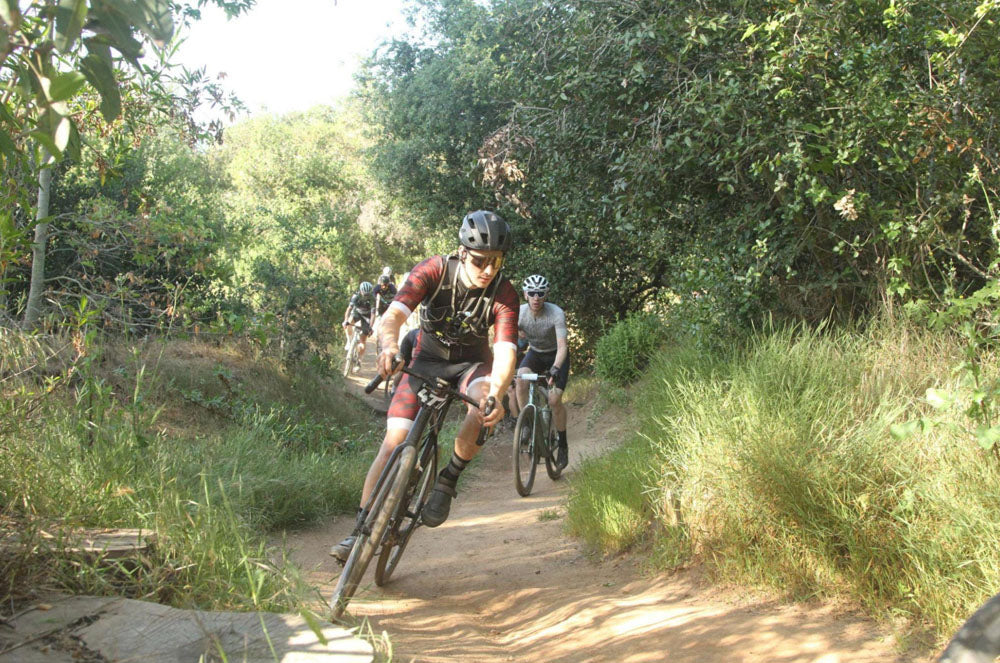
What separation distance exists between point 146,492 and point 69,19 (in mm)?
3092

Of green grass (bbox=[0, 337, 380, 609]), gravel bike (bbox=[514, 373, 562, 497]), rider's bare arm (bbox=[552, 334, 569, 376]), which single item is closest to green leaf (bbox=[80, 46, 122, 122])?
green grass (bbox=[0, 337, 380, 609])

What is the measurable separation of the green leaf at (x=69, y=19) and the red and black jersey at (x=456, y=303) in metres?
3.48

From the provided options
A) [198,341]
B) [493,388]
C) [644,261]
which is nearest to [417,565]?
[493,388]

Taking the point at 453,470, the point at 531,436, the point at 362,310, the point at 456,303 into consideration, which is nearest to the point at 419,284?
the point at 456,303

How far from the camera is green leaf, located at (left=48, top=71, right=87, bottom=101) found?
→ 1687 mm

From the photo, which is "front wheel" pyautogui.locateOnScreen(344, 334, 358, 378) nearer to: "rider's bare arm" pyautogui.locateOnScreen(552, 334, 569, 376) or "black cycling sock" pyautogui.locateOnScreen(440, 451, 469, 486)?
"rider's bare arm" pyautogui.locateOnScreen(552, 334, 569, 376)

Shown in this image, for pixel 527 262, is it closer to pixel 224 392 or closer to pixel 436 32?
pixel 436 32

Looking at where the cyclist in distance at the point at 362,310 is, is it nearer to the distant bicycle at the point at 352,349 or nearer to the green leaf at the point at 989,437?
the distant bicycle at the point at 352,349

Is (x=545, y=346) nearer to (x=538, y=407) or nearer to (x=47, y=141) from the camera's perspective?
(x=538, y=407)

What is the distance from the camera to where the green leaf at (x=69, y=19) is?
5.42ft

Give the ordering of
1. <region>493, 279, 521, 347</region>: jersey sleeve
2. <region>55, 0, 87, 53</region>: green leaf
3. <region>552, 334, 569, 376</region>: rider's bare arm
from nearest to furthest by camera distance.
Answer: <region>55, 0, 87, 53</region>: green leaf < <region>493, 279, 521, 347</region>: jersey sleeve < <region>552, 334, 569, 376</region>: rider's bare arm

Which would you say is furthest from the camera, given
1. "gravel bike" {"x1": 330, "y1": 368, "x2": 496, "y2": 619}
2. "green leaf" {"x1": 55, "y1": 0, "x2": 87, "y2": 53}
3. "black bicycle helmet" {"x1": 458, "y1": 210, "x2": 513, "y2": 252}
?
"black bicycle helmet" {"x1": 458, "y1": 210, "x2": 513, "y2": 252}

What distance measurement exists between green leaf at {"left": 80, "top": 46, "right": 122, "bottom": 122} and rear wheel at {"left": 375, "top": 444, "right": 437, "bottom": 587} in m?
3.33

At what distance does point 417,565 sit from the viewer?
6.34m
